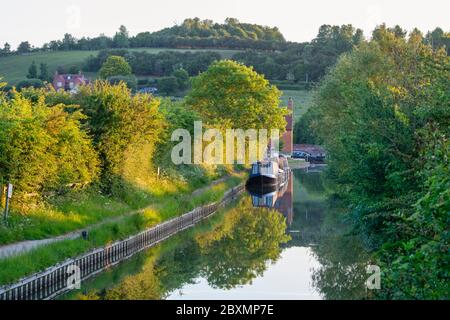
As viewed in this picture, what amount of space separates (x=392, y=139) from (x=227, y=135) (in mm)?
40146

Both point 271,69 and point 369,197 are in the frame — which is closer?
point 369,197

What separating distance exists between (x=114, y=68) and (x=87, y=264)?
10464 centimetres

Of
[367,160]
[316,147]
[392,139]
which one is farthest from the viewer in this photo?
[316,147]

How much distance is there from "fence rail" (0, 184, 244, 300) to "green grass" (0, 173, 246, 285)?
281 mm

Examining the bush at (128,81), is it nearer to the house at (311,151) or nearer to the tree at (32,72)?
the tree at (32,72)

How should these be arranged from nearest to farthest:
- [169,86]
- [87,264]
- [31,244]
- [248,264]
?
1. [31,244]
2. [87,264]
3. [248,264]
4. [169,86]

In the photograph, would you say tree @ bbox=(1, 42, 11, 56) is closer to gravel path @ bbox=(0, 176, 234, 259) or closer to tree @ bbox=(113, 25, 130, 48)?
tree @ bbox=(113, 25, 130, 48)

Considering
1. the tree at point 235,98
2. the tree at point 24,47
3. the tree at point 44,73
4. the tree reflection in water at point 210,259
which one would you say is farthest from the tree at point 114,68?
the tree reflection in water at point 210,259

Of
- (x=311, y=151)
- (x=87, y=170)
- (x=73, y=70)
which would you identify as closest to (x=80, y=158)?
(x=87, y=170)

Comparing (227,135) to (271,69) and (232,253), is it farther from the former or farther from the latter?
(271,69)

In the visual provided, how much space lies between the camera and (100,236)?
3191 centimetres

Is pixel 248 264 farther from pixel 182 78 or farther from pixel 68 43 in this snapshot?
pixel 68 43

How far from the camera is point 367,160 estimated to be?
93.6 ft
